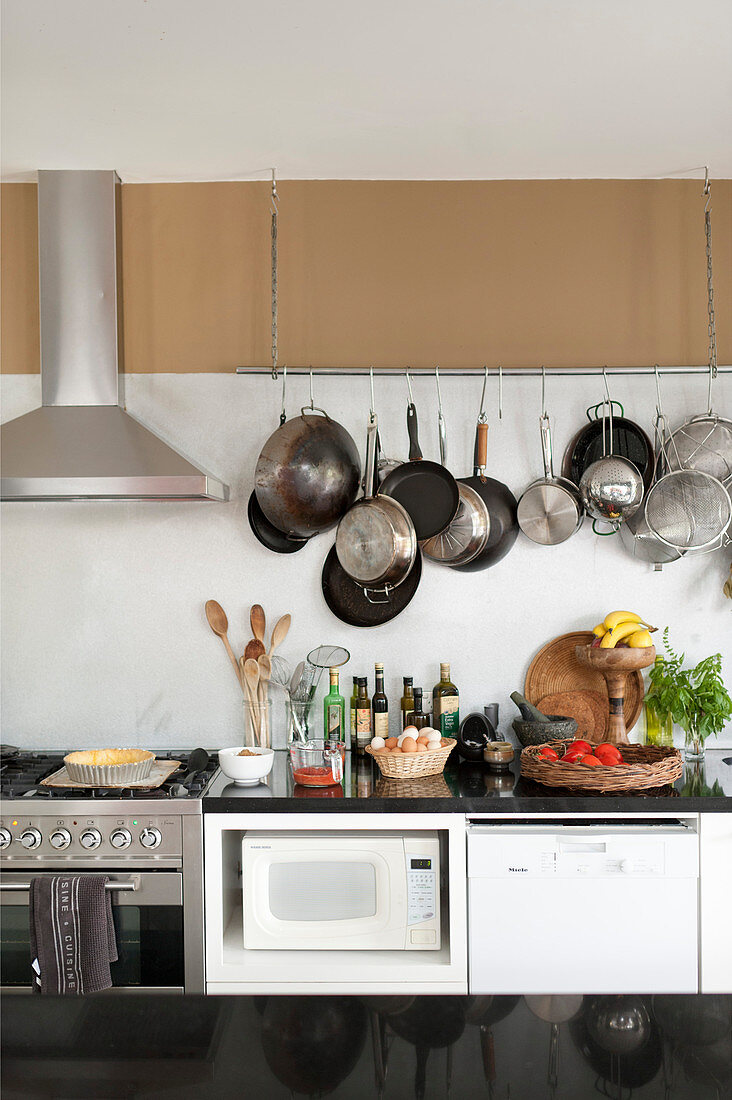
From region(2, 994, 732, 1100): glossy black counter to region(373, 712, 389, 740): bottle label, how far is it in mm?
1656

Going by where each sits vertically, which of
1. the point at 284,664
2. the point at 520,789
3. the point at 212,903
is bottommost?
the point at 212,903

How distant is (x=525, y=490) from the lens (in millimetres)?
3033

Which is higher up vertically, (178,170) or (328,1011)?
(178,170)

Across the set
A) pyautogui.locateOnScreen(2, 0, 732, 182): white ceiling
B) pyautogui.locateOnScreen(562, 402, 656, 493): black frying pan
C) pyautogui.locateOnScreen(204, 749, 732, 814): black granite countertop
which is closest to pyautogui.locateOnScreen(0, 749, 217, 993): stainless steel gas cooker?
pyautogui.locateOnScreen(204, 749, 732, 814): black granite countertop

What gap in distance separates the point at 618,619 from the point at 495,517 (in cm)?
53

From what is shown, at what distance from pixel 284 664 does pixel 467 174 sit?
179 cm

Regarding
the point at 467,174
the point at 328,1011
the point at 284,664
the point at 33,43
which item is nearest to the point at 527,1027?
the point at 328,1011

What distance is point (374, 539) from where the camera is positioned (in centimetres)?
278

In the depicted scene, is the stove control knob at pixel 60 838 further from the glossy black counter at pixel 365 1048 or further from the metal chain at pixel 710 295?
the metal chain at pixel 710 295

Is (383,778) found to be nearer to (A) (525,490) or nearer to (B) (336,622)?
(B) (336,622)

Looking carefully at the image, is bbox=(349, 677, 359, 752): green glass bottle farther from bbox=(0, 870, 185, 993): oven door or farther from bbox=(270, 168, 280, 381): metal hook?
bbox=(270, 168, 280, 381): metal hook

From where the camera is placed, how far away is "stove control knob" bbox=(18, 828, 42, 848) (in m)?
2.40

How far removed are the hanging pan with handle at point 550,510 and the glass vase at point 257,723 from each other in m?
1.07

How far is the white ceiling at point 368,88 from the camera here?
206 cm
